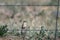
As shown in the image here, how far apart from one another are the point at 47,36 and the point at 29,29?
306mm

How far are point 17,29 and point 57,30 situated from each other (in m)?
0.64

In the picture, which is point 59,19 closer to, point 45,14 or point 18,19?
point 45,14

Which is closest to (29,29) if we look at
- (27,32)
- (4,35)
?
(27,32)

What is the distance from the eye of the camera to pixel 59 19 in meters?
5.75

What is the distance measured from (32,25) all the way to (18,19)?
0.24m

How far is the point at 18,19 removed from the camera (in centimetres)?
573

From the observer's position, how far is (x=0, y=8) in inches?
224

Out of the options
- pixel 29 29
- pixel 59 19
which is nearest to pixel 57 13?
pixel 59 19

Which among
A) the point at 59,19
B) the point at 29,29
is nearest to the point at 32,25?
the point at 29,29

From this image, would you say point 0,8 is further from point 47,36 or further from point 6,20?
point 47,36

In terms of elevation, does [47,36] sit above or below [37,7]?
below

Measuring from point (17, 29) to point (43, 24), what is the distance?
16.6 inches

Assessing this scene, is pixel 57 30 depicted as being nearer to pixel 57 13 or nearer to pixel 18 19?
pixel 57 13

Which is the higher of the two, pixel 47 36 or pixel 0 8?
pixel 0 8
